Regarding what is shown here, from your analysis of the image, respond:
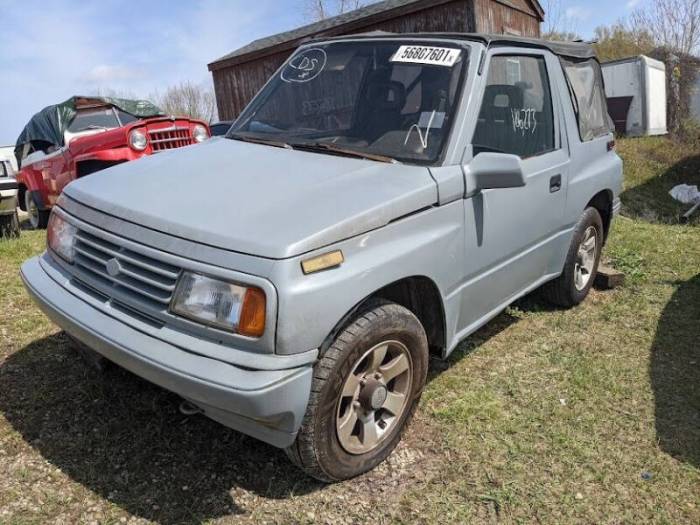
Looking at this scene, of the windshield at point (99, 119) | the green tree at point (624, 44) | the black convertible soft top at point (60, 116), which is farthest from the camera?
the green tree at point (624, 44)

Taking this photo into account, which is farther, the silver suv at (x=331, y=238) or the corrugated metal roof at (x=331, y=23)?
the corrugated metal roof at (x=331, y=23)

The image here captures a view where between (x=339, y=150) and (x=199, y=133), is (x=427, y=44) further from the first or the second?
(x=199, y=133)

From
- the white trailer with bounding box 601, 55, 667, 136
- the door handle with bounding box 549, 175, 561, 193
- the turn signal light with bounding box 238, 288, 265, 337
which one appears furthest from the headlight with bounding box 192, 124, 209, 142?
the white trailer with bounding box 601, 55, 667, 136

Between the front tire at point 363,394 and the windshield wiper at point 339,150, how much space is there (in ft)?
2.54

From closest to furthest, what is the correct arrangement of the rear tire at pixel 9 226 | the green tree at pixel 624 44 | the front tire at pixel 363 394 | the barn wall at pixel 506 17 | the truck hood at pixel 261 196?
the truck hood at pixel 261 196 → the front tire at pixel 363 394 → the rear tire at pixel 9 226 → the barn wall at pixel 506 17 → the green tree at pixel 624 44

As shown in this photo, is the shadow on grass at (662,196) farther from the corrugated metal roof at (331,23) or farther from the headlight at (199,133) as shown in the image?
the headlight at (199,133)

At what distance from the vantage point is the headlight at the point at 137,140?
6.80 metres

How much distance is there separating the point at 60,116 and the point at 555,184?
27.4 feet

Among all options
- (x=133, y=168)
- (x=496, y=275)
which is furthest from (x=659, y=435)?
(x=133, y=168)

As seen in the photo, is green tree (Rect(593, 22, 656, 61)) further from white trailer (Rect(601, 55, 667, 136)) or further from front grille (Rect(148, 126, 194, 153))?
front grille (Rect(148, 126, 194, 153))

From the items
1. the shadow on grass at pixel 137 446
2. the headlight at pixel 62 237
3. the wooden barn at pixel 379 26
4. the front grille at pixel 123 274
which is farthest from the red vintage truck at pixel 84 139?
the wooden barn at pixel 379 26

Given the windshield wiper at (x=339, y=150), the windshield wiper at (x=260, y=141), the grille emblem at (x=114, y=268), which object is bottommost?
the grille emblem at (x=114, y=268)

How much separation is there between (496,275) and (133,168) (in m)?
2.10

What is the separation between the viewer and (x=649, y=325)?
4.44 metres
